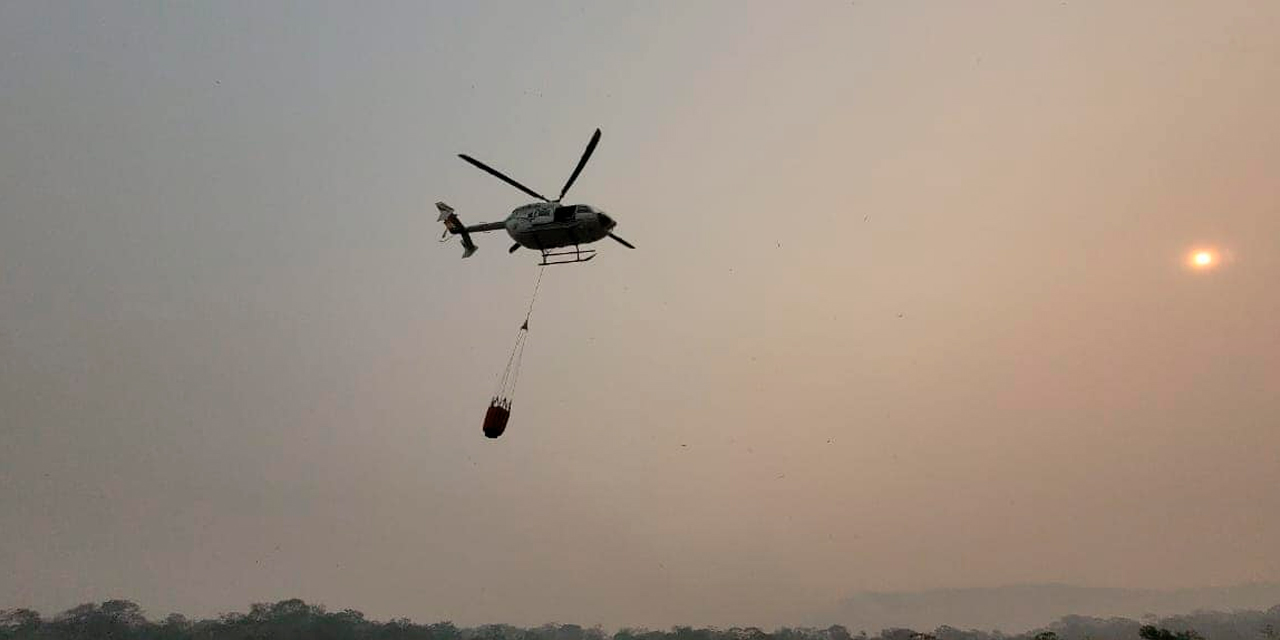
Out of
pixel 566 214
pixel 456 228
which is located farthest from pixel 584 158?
pixel 456 228

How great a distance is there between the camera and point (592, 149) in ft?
81.4

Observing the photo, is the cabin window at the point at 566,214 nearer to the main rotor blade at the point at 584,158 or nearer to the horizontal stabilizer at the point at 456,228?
the main rotor blade at the point at 584,158

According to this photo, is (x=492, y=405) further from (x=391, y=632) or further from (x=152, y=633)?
(x=152, y=633)

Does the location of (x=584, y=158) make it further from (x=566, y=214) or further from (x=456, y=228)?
(x=456, y=228)

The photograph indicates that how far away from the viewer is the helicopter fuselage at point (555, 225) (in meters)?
25.3

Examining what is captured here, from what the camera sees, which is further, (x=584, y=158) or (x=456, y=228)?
(x=456, y=228)

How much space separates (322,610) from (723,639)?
99048mm

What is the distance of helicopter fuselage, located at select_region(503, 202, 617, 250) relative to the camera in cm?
2527

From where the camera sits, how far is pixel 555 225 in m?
25.6

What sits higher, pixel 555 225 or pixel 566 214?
pixel 566 214

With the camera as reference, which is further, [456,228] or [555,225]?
[456,228]

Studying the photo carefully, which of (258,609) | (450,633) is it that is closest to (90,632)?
(258,609)

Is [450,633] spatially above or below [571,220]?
below

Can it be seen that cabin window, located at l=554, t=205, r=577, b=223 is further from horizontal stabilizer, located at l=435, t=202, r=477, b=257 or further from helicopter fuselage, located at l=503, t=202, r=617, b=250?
horizontal stabilizer, located at l=435, t=202, r=477, b=257
